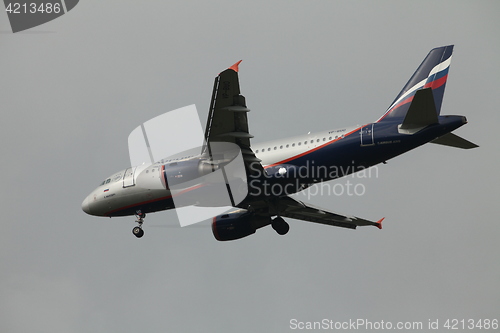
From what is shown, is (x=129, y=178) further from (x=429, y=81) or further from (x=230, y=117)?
(x=429, y=81)

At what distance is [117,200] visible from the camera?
33.6 metres

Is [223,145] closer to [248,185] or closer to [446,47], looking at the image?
[248,185]

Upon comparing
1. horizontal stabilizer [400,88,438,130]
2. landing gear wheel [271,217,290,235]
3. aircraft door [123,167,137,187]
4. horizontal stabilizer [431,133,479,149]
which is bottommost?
landing gear wheel [271,217,290,235]

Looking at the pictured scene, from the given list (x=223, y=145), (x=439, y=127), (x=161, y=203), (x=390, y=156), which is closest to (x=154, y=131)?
(x=161, y=203)

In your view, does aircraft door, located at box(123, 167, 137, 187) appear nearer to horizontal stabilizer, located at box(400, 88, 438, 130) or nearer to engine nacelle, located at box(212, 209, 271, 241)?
engine nacelle, located at box(212, 209, 271, 241)

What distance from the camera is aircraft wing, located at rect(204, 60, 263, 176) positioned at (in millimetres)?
25562

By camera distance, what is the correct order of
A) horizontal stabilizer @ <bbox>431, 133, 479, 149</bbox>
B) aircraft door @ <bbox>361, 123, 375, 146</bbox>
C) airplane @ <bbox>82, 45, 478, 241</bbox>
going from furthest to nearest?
aircraft door @ <bbox>361, 123, 375, 146</bbox> → horizontal stabilizer @ <bbox>431, 133, 479, 149</bbox> → airplane @ <bbox>82, 45, 478, 241</bbox>

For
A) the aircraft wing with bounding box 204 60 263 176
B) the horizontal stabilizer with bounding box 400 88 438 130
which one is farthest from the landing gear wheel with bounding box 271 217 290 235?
the horizontal stabilizer with bounding box 400 88 438 130

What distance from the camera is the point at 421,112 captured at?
27.1 metres

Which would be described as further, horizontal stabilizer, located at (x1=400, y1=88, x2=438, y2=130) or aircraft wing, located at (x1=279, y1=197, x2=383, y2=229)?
aircraft wing, located at (x1=279, y1=197, x2=383, y2=229)

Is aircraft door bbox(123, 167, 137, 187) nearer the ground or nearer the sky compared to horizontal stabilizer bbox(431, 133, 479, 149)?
nearer the ground

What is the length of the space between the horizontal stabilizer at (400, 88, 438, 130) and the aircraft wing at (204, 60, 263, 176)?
639cm

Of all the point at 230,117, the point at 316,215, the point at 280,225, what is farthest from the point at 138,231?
the point at 230,117

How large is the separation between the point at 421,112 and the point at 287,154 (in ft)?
20.4
